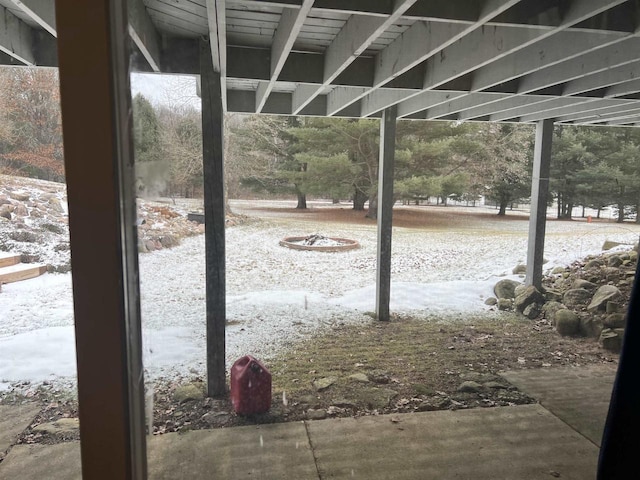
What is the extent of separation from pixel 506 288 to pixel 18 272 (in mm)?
4586

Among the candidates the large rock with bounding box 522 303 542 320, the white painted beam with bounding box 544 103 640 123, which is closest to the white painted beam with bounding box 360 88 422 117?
the white painted beam with bounding box 544 103 640 123

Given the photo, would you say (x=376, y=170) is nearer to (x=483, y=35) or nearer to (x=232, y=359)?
(x=483, y=35)

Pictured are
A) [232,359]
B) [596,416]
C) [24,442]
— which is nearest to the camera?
[24,442]

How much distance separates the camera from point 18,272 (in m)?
1.78

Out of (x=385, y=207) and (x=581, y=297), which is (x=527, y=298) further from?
(x=385, y=207)

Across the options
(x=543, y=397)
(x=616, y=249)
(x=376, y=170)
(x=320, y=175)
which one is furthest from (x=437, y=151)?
(x=543, y=397)

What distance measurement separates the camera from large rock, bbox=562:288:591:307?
14.1 feet

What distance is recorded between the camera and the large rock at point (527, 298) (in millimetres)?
4559

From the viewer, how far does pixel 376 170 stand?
4180mm

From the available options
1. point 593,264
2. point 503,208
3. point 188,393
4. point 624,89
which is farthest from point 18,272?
point 593,264

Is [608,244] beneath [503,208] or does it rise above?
beneath

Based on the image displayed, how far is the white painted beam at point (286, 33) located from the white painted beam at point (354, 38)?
1.04 ft

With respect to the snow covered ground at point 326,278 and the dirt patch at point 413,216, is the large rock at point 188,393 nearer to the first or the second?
the snow covered ground at point 326,278

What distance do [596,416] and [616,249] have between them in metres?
2.28
